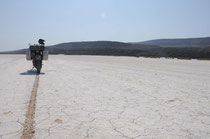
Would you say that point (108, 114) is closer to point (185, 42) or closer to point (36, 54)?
point (36, 54)

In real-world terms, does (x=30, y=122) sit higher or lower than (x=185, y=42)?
lower

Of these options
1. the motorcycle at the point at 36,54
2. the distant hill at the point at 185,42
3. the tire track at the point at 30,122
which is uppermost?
the distant hill at the point at 185,42

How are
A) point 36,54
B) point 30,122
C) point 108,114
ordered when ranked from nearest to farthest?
1. point 30,122
2. point 108,114
3. point 36,54

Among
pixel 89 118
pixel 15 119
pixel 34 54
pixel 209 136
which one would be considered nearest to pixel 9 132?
pixel 15 119

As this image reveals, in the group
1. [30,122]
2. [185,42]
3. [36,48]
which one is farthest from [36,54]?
[185,42]

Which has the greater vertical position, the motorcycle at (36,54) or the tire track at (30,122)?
the motorcycle at (36,54)

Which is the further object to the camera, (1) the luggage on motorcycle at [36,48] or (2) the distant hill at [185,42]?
(2) the distant hill at [185,42]

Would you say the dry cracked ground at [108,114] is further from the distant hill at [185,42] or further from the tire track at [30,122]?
the distant hill at [185,42]

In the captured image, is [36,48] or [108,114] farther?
[36,48]

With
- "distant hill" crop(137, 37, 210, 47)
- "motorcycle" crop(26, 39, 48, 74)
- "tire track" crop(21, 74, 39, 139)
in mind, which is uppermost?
"distant hill" crop(137, 37, 210, 47)

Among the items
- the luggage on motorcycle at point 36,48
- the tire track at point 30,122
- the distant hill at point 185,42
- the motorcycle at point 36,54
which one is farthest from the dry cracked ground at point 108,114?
the distant hill at point 185,42

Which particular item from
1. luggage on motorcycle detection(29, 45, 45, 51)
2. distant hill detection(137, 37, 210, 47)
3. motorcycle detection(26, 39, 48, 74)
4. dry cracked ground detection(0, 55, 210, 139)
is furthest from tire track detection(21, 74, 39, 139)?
distant hill detection(137, 37, 210, 47)

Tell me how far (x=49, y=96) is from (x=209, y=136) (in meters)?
4.21

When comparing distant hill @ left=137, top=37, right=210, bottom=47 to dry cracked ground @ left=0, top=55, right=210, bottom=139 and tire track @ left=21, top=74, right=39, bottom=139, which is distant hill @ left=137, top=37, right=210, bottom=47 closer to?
dry cracked ground @ left=0, top=55, right=210, bottom=139
